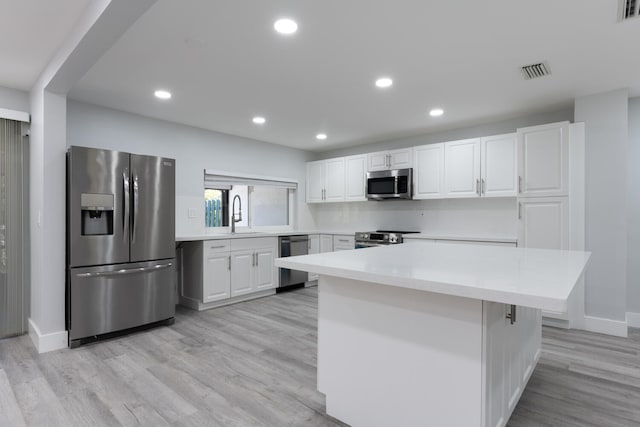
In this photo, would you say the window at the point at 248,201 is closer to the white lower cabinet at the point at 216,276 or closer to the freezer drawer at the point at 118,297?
the white lower cabinet at the point at 216,276

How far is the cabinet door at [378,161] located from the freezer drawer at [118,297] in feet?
10.3

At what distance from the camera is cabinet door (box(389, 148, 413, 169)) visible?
4.84 meters

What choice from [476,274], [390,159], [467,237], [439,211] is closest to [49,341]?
[476,274]

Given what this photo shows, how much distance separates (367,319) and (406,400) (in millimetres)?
398

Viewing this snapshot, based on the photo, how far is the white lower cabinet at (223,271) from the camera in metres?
4.09

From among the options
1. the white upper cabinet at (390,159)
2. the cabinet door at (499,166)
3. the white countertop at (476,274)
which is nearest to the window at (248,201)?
the white upper cabinet at (390,159)

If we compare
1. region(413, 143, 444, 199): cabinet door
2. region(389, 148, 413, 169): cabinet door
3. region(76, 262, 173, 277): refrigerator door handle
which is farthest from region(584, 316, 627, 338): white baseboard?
region(76, 262, 173, 277): refrigerator door handle

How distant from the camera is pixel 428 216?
503cm

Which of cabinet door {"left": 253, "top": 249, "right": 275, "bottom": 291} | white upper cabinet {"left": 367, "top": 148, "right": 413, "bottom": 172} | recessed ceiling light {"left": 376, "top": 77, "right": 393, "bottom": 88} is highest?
recessed ceiling light {"left": 376, "top": 77, "right": 393, "bottom": 88}

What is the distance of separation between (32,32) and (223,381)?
8.80ft

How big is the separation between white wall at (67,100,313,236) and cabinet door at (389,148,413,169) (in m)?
1.81

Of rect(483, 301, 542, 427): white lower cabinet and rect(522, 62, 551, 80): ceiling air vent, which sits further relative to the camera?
rect(522, 62, 551, 80): ceiling air vent

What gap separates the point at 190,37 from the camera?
7.55 feet

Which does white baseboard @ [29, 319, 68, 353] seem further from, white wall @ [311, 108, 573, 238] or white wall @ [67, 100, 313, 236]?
white wall @ [311, 108, 573, 238]
